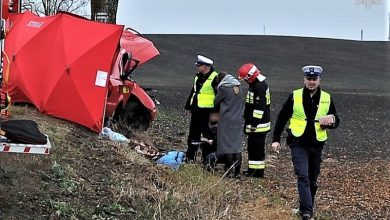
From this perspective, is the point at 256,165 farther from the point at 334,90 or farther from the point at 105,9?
the point at 334,90

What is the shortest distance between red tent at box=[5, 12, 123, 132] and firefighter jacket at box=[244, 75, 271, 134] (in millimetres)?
2128

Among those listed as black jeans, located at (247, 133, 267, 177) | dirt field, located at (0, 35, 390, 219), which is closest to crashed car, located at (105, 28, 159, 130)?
dirt field, located at (0, 35, 390, 219)

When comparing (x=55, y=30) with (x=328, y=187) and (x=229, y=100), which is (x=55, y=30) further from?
(x=328, y=187)

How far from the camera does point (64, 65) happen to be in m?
10.2

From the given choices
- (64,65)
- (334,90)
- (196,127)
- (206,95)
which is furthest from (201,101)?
(334,90)

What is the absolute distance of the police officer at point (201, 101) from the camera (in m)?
9.85

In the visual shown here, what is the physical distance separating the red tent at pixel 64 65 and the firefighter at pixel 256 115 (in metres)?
2.11

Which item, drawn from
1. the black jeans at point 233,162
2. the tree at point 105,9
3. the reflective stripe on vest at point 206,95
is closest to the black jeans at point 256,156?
the black jeans at point 233,162

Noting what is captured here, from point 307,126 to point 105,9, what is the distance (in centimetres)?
1030

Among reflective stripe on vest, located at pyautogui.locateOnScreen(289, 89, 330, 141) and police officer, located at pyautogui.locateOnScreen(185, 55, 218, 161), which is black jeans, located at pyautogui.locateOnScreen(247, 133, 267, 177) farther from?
reflective stripe on vest, located at pyautogui.locateOnScreen(289, 89, 330, 141)

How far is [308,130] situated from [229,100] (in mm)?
2231

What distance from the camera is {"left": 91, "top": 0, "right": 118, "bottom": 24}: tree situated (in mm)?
16562

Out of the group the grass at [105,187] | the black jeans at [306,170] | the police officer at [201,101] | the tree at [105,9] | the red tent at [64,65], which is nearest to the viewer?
the grass at [105,187]

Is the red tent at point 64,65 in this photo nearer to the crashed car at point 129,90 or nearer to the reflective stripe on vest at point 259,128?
the crashed car at point 129,90
